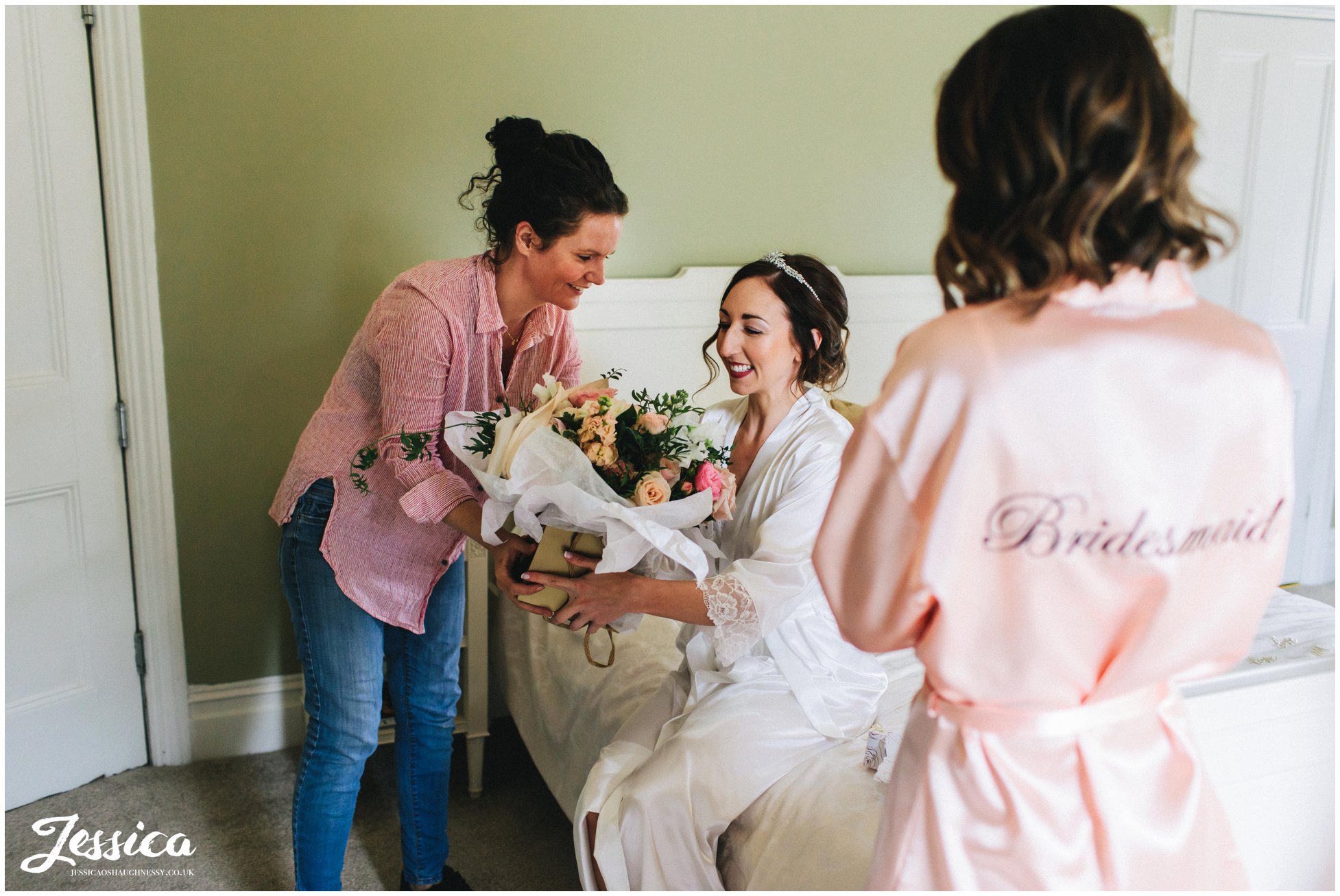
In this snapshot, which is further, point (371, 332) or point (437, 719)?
point (437, 719)

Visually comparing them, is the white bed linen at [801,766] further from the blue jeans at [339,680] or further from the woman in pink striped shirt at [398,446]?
the woman in pink striped shirt at [398,446]

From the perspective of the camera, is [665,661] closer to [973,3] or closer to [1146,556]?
[1146,556]

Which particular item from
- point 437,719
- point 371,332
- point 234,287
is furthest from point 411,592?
point 234,287

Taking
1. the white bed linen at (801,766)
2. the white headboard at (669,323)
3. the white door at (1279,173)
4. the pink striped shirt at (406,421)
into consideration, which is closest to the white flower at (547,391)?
the pink striped shirt at (406,421)

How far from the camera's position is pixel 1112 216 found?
2.88 ft

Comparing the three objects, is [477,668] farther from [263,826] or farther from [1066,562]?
[1066,562]

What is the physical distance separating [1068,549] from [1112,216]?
0.98ft

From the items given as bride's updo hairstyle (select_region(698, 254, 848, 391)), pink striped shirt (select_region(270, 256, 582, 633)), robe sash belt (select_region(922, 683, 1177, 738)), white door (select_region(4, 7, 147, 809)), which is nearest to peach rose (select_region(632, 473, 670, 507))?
pink striped shirt (select_region(270, 256, 582, 633))

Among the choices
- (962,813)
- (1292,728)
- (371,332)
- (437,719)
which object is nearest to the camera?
(962,813)

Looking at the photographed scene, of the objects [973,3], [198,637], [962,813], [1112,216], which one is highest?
[973,3]

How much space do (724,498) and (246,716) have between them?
1.80 metres

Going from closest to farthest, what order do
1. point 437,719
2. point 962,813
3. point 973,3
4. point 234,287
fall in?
point 962,813 → point 437,719 → point 234,287 → point 973,3

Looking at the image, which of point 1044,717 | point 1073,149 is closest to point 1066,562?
point 1044,717

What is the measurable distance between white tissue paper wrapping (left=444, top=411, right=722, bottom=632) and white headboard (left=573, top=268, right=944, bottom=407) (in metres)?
1.22
